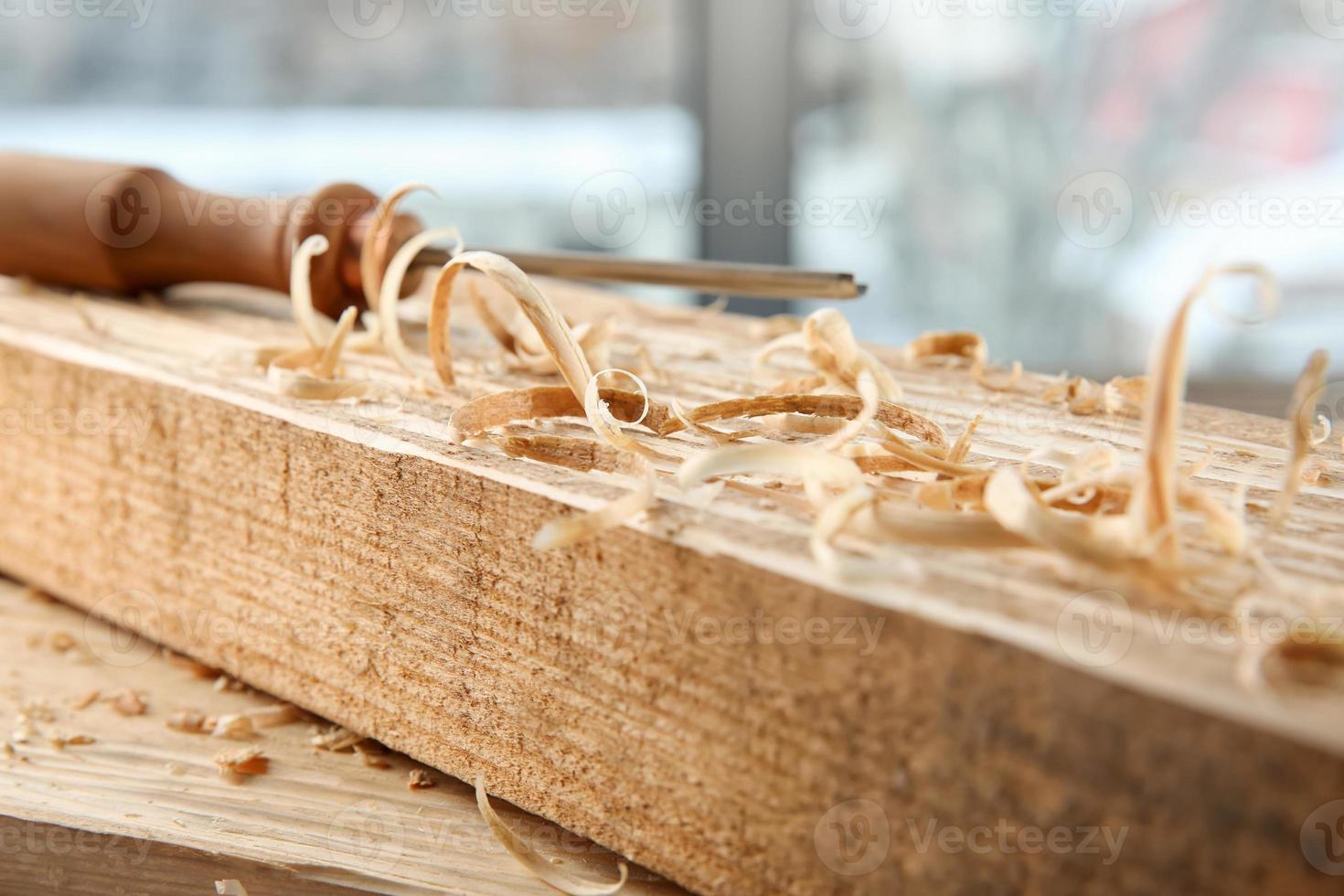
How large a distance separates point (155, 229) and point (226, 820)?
49cm

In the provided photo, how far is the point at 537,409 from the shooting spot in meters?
0.55

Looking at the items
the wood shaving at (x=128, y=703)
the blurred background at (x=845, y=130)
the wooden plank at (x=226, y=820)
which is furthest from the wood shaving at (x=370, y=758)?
the blurred background at (x=845, y=130)

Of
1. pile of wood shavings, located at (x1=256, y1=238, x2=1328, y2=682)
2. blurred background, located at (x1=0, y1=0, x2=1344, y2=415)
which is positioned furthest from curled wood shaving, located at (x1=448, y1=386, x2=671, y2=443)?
blurred background, located at (x1=0, y1=0, x2=1344, y2=415)

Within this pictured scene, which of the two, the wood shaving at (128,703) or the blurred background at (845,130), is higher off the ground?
the blurred background at (845,130)

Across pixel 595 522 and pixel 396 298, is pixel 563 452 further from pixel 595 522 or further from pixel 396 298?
pixel 396 298

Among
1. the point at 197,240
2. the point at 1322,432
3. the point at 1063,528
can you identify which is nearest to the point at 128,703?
the point at 197,240

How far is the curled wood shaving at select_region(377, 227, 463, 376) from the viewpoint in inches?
26.3

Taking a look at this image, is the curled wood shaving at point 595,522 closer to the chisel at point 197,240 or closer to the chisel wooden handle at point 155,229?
the chisel at point 197,240

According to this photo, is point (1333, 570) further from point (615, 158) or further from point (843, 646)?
point (615, 158)

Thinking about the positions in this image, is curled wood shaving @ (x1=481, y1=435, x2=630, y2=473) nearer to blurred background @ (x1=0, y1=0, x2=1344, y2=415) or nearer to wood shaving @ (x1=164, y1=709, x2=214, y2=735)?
wood shaving @ (x1=164, y1=709, x2=214, y2=735)

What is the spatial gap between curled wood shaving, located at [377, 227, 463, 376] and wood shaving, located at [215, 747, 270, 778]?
0.22 meters

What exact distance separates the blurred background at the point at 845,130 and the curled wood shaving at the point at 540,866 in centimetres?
166

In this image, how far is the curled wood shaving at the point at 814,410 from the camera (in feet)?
1.84

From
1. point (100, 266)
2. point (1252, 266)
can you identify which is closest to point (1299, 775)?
point (1252, 266)
